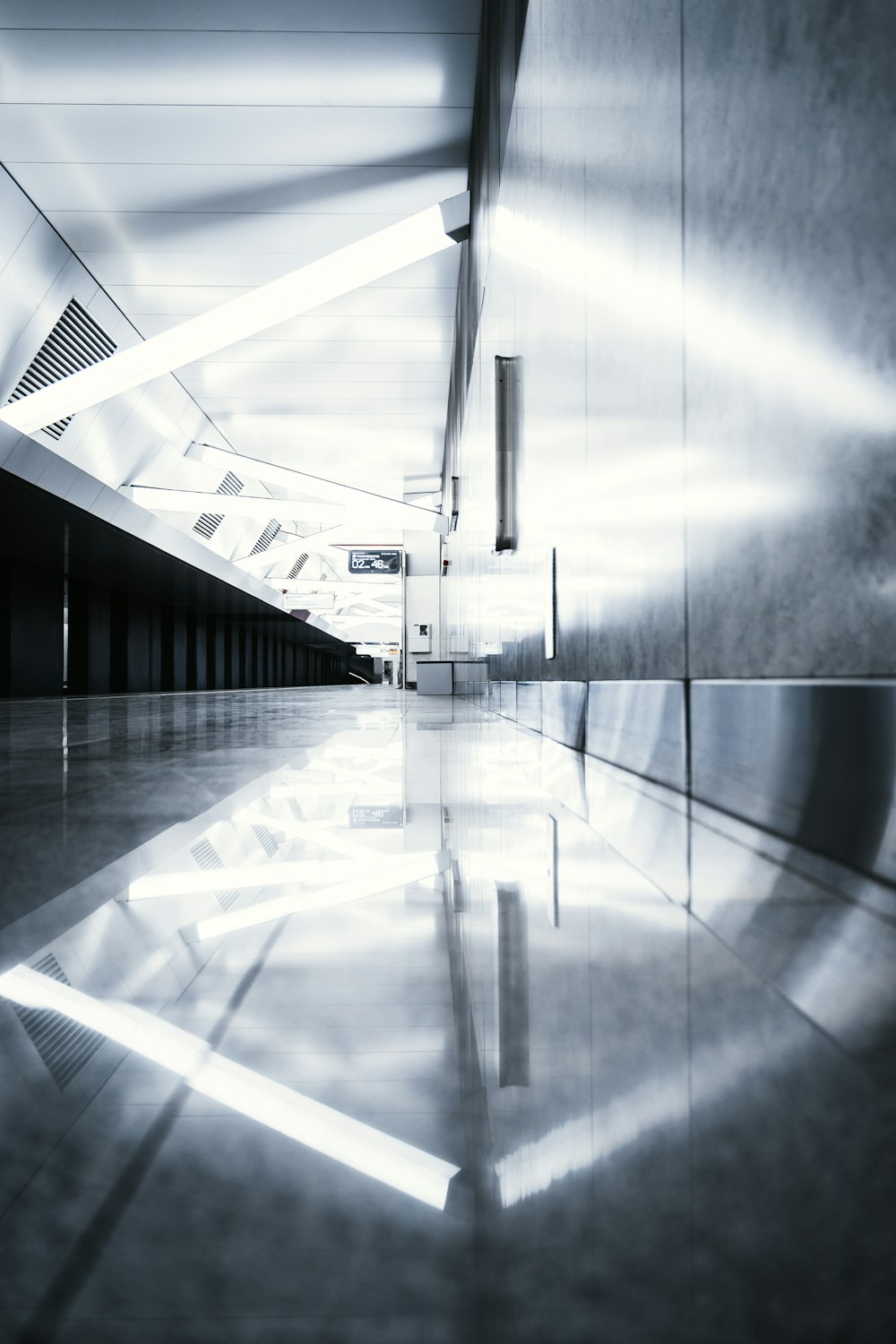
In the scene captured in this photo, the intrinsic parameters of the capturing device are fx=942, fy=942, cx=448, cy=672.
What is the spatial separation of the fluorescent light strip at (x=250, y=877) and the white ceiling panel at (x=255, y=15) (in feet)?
35.5

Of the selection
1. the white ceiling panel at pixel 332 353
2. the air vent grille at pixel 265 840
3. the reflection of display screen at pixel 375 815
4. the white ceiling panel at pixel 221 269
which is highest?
the white ceiling panel at pixel 221 269

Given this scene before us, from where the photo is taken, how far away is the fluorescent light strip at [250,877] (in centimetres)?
140

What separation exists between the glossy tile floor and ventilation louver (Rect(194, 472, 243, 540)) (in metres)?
26.0

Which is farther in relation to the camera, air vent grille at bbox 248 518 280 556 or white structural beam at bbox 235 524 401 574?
air vent grille at bbox 248 518 280 556

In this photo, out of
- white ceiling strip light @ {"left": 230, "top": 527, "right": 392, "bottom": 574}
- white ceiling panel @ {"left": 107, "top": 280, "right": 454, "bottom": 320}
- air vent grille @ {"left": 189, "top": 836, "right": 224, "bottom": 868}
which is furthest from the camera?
white ceiling strip light @ {"left": 230, "top": 527, "right": 392, "bottom": 574}

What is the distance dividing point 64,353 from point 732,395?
1579 centimetres

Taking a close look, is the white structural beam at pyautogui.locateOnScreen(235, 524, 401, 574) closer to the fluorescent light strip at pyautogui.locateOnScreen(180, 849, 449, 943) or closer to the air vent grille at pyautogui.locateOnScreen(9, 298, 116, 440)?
the air vent grille at pyautogui.locateOnScreen(9, 298, 116, 440)

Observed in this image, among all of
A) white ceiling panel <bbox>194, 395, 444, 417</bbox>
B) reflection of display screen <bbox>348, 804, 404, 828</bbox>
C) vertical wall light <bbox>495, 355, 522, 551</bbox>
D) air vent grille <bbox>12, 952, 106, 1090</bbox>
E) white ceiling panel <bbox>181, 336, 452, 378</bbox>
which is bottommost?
reflection of display screen <bbox>348, 804, 404, 828</bbox>

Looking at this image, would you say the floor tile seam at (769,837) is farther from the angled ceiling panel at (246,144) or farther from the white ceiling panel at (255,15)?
the angled ceiling panel at (246,144)

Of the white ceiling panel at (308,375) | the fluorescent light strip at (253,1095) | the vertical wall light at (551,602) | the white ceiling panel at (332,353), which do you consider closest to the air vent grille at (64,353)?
the white ceiling panel at (332,353)

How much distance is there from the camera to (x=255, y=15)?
993cm

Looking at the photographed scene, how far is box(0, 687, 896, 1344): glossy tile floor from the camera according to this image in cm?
42

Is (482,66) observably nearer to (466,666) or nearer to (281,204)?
(281,204)

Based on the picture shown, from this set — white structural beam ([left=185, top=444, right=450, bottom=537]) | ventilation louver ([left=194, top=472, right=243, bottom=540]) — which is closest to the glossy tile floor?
white structural beam ([left=185, top=444, right=450, bottom=537])
